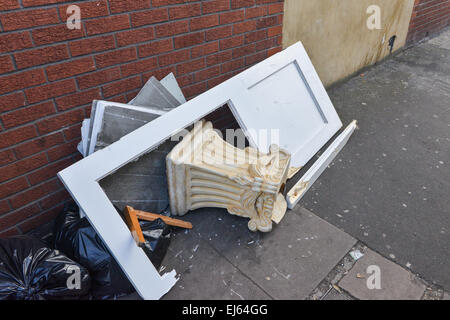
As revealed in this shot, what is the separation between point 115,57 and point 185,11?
624 mm

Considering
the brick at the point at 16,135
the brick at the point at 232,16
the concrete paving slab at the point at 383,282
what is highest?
the brick at the point at 232,16

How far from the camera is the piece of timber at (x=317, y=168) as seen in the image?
8.00 ft

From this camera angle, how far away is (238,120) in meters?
2.40

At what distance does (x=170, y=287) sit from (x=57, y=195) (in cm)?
99

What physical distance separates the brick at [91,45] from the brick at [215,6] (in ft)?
2.56

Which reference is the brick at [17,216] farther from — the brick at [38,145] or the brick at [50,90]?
the brick at [50,90]

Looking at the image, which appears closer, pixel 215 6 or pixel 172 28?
pixel 172 28

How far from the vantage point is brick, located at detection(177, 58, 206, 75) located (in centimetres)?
243

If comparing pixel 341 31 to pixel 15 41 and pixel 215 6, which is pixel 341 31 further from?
pixel 15 41

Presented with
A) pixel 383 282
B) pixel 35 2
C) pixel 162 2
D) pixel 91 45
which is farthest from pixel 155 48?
pixel 383 282

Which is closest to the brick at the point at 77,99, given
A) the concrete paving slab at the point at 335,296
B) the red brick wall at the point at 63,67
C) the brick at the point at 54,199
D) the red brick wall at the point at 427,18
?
the red brick wall at the point at 63,67

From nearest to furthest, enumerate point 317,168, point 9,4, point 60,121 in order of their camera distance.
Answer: point 9,4 → point 60,121 → point 317,168

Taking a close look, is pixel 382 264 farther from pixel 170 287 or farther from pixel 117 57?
pixel 117 57

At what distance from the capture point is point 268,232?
223 centimetres
